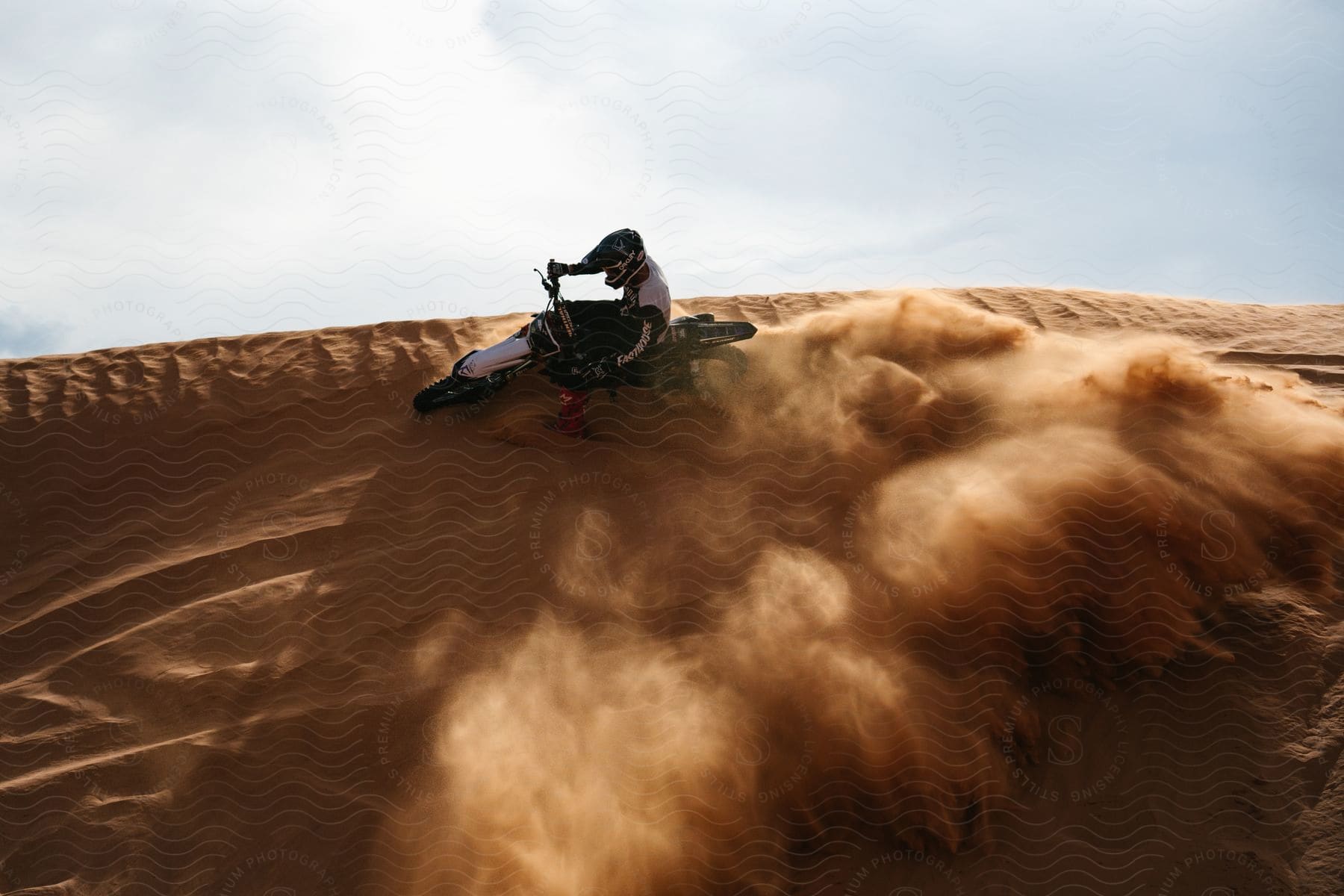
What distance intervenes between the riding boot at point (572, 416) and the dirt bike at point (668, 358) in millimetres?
410

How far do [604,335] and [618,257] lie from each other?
83cm

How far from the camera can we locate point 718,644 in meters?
6.14

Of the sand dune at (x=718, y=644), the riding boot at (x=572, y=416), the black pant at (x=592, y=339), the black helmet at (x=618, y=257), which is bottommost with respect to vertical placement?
the sand dune at (x=718, y=644)

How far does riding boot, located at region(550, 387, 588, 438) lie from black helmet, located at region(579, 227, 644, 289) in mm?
1209

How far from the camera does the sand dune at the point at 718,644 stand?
5301mm

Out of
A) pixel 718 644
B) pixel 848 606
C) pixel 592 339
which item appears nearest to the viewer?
pixel 718 644

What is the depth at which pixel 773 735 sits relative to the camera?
18.4 feet

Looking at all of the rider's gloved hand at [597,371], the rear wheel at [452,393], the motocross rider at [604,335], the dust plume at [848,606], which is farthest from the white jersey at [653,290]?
the rear wheel at [452,393]

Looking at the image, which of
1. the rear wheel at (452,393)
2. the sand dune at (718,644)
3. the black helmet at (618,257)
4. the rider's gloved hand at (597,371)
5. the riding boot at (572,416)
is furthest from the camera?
the rear wheel at (452,393)

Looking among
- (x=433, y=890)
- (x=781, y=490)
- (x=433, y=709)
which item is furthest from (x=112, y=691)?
(x=781, y=490)

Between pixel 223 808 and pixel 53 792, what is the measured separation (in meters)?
1.33

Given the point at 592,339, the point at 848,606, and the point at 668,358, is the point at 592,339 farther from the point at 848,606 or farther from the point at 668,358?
the point at 848,606

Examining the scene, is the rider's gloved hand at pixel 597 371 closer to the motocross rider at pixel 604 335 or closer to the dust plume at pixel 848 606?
the motocross rider at pixel 604 335

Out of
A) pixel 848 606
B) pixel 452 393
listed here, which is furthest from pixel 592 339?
pixel 848 606
